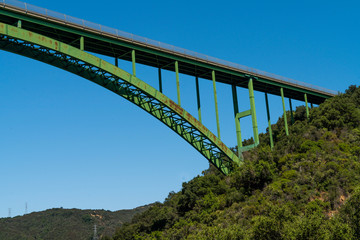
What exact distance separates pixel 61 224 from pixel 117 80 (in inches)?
4886

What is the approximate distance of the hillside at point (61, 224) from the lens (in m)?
135

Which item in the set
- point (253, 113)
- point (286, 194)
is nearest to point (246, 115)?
point (253, 113)

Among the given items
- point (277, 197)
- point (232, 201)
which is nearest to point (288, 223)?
point (277, 197)

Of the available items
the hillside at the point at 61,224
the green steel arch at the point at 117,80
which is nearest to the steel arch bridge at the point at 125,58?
the green steel arch at the point at 117,80

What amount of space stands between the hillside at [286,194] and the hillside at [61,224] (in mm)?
86299

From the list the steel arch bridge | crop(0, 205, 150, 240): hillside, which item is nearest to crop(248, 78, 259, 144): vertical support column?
the steel arch bridge

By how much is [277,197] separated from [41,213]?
14296 centimetres

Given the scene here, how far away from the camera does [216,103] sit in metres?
45.2

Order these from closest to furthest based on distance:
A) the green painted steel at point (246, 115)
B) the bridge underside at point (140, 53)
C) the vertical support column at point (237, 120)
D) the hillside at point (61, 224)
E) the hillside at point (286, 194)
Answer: the hillside at point (286, 194)
the bridge underside at point (140, 53)
the vertical support column at point (237, 120)
the green painted steel at point (246, 115)
the hillside at point (61, 224)

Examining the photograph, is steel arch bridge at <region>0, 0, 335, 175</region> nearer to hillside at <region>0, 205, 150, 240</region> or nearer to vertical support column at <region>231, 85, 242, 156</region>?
vertical support column at <region>231, 85, 242, 156</region>

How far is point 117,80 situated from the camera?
39312mm

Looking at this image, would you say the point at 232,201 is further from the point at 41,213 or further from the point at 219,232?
the point at 41,213

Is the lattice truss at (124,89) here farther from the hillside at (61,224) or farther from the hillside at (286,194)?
the hillside at (61,224)

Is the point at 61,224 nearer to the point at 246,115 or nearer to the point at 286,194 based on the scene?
the point at 246,115
